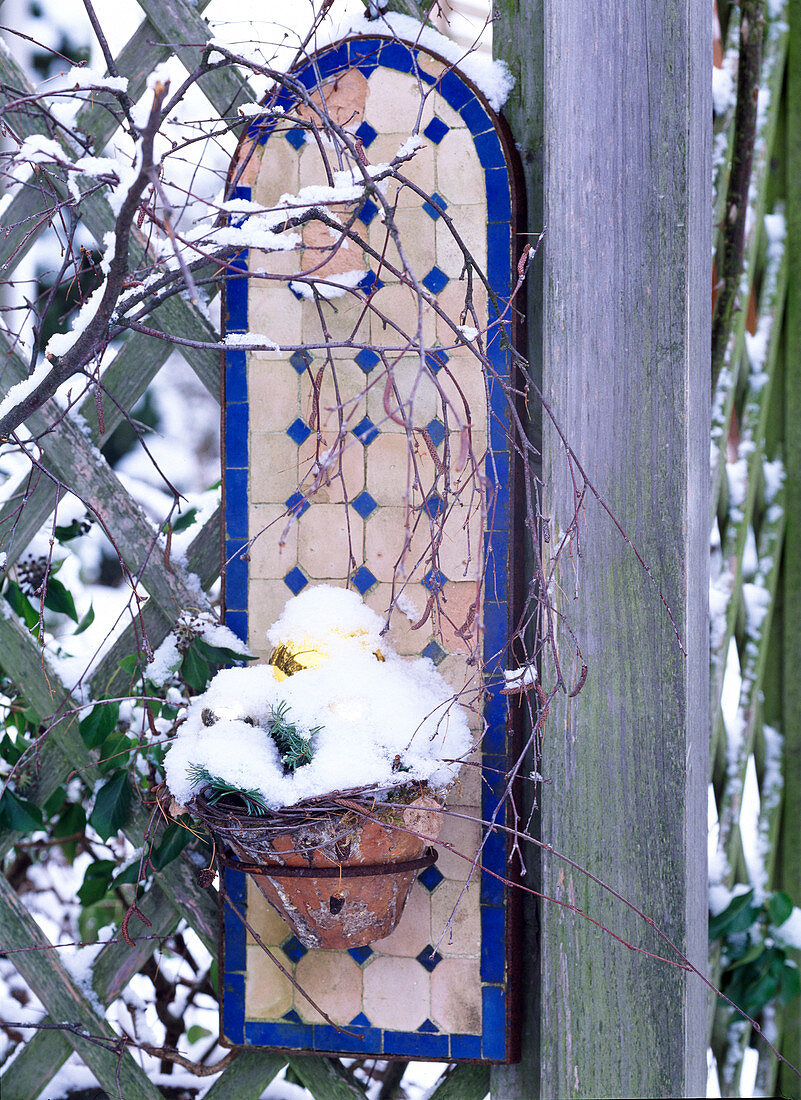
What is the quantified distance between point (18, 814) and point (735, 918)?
963 mm

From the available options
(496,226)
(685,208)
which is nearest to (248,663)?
(496,226)

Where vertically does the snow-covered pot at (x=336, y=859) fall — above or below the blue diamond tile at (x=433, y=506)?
below

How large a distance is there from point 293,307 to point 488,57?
14.1 inches

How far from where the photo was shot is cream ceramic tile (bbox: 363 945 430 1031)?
0.96 meters

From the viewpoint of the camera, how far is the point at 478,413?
0.96m

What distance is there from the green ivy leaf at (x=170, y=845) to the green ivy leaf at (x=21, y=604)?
1.08ft

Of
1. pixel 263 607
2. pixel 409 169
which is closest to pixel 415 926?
pixel 263 607

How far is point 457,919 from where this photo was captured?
957 millimetres

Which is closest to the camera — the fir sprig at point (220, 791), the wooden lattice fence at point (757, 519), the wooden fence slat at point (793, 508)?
the fir sprig at point (220, 791)

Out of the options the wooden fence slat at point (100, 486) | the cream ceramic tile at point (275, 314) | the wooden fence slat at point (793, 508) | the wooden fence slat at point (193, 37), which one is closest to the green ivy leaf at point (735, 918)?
the wooden fence slat at point (793, 508)

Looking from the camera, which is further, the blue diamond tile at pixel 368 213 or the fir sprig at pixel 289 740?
the blue diamond tile at pixel 368 213

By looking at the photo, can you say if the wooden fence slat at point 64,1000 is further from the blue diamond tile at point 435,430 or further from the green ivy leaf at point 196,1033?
the blue diamond tile at point 435,430

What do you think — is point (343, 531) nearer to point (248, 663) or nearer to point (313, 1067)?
point (248, 663)

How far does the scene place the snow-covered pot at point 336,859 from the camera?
0.79 metres
